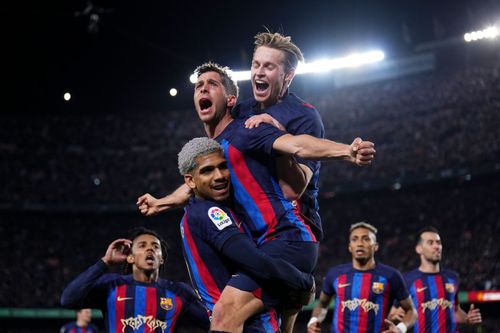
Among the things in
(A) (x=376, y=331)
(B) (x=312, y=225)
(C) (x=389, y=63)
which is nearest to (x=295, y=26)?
(C) (x=389, y=63)

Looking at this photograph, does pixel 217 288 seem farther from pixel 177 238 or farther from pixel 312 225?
pixel 177 238

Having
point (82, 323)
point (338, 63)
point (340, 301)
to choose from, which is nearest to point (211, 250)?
point (340, 301)

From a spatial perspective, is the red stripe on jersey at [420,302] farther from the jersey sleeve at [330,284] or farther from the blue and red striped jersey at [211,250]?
the blue and red striped jersey at [211,250]

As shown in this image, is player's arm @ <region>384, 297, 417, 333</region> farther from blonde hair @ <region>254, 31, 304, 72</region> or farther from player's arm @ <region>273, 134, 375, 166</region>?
player's arm @ <region>273, 134, 375, 166</region>

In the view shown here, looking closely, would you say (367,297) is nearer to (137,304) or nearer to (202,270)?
(137,304)

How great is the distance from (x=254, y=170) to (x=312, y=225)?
61cm

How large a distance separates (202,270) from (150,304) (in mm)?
2391

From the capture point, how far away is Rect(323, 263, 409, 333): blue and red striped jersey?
9125mm

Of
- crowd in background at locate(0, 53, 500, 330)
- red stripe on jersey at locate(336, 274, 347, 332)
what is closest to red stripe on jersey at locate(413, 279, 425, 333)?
red stripe on jersey at locate(336, 274, 347, 332)

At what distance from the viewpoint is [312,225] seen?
187 inches

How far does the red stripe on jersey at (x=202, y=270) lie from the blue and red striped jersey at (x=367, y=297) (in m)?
5.14

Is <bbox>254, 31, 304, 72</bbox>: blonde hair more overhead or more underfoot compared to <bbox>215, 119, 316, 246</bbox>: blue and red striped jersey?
more overhead

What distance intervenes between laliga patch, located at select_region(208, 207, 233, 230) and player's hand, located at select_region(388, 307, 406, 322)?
5.69 m

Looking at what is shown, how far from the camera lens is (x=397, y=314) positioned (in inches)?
367
